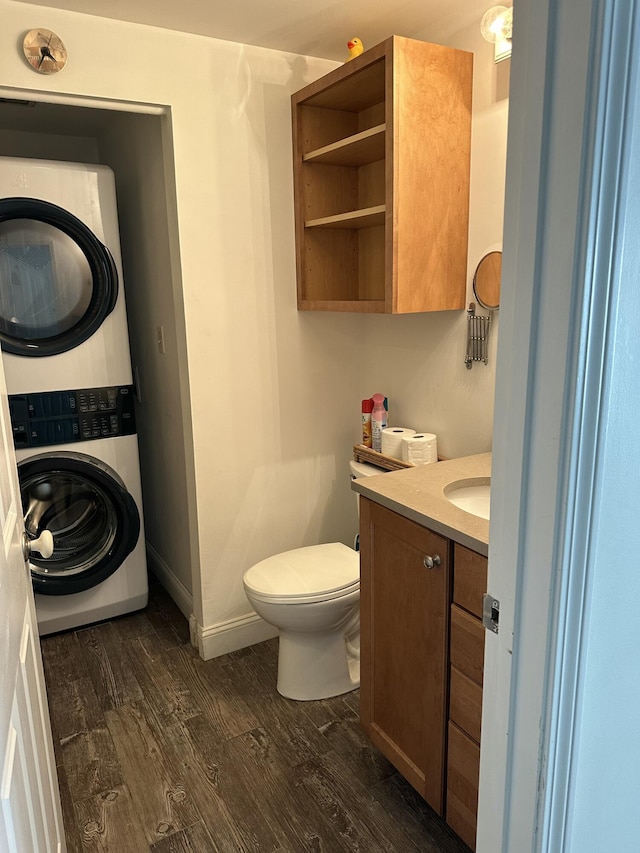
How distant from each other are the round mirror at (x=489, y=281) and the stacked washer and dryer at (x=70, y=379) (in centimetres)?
144

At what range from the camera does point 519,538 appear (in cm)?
84

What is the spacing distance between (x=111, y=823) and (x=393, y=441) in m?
1.44

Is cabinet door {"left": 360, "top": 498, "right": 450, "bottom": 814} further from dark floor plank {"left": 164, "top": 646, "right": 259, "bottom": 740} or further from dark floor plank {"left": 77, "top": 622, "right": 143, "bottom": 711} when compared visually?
dark floor plank {"left": 77, "top": 622, "right": 143, "bottom": 711}

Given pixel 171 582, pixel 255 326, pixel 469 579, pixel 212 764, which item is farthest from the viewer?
pixel 171 582

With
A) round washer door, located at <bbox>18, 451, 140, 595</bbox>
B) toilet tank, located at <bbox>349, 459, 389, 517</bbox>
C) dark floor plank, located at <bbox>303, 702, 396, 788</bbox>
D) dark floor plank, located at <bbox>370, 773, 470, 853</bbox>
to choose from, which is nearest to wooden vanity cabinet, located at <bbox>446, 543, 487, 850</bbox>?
dark floor plank, located at <bbox>370, 773, 470, 853</bbox>

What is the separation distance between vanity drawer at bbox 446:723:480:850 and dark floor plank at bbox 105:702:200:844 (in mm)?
713

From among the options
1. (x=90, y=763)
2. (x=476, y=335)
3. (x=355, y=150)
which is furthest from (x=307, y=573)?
(x=355, y=150)

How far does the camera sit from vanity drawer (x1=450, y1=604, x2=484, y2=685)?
139cm

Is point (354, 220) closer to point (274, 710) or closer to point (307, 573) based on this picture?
point (307, 573)

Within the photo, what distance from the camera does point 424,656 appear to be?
5.15 feet

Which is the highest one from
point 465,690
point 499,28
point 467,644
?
point 499,28

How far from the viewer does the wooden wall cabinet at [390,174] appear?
1.87 m

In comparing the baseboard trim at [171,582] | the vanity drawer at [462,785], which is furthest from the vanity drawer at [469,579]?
the baseboard trim at [171,582]

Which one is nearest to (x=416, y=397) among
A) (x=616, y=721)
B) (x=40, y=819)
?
(x=616, y=721)
